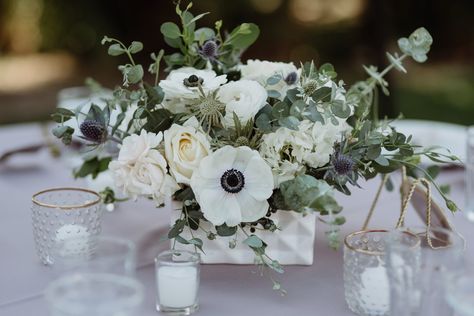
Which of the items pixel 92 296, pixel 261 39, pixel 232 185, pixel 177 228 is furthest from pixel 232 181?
pixel 261 39

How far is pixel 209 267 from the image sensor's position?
125 cm

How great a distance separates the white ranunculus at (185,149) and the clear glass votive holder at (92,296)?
0.94 feet

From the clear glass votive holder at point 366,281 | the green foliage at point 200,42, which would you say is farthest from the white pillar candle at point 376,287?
the green foliage at point 200,42

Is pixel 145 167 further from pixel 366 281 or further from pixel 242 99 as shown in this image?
pixel 366 281

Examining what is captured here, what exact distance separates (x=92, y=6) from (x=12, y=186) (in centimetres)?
424

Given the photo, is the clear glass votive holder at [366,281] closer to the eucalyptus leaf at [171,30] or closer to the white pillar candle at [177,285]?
the white pillar candle at [177,285]

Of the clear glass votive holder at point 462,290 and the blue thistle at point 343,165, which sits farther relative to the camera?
the blue thistle at point 343,165

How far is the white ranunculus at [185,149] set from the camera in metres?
1.13

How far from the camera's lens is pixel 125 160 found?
116 cm

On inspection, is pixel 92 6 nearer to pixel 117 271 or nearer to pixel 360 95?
pixel 360 95

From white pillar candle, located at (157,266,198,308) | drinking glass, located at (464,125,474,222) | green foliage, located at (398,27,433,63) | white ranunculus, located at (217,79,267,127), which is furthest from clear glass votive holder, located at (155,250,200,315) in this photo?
drinking glass, located at (464,125,474,222)

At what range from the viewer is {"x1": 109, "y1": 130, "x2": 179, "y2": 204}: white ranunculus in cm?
114

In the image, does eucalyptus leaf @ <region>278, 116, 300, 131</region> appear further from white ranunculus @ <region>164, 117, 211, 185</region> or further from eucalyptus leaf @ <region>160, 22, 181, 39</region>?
eucalyptus leaf @ <region>160, 22, 181, 39</region>

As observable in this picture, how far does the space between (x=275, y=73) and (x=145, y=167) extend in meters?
0.25
